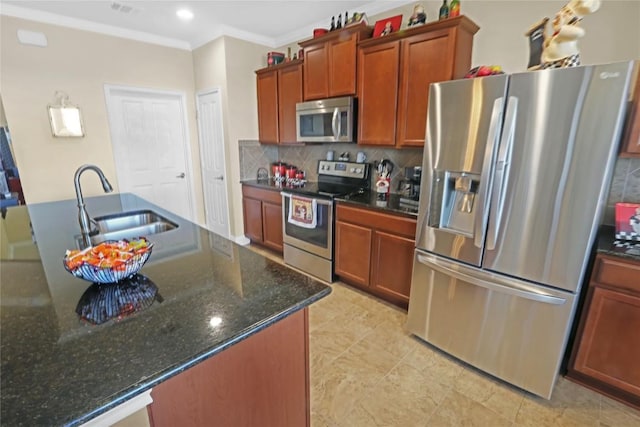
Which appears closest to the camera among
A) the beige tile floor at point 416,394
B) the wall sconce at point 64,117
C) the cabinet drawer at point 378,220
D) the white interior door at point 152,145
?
the beige tile floor at point 416,394

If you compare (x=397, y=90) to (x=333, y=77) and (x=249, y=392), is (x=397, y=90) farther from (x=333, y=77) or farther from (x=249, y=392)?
(x=249, y=392)

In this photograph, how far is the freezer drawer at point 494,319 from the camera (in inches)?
62.4

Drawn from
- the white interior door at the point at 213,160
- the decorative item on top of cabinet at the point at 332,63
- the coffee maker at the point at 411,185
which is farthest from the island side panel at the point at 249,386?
the white interior door at the point at 213,160

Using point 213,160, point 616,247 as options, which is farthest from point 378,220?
point 213,160

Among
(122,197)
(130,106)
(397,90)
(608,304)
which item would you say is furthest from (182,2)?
(608,304)

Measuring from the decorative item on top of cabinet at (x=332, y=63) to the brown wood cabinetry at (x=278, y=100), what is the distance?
183 millimetres

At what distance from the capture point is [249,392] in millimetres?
979

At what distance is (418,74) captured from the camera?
234cm

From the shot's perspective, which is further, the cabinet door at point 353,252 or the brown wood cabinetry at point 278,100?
the brown wood cabinetry at point 278,100

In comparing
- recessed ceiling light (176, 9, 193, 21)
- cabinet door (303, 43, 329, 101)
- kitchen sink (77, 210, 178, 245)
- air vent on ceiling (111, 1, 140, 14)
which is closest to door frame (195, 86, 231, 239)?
recessed ceiling light (176, 9, 193, 21)

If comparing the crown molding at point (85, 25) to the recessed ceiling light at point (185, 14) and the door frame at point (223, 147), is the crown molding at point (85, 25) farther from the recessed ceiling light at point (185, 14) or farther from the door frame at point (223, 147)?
the recessed ceiling light at point (185, 14)

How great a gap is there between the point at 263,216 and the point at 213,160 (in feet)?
3.88

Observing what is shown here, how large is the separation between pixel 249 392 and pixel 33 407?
1.79 ft

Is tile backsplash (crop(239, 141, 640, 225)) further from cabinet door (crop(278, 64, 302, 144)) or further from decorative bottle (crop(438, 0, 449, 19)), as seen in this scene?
decorative bottle (crop(438, 0, 449, 19))
